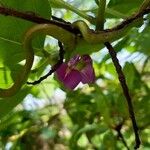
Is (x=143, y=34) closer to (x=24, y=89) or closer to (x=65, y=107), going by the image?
(x=24, y=89)

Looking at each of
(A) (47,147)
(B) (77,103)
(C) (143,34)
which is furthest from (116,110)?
(A) (47,147)

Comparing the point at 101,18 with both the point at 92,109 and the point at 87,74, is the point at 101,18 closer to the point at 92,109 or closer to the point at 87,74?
the point at 87,74

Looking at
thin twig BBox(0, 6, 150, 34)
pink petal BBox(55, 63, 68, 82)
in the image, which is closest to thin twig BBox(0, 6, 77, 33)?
thin twig BBox(0, 6, 150, 34)

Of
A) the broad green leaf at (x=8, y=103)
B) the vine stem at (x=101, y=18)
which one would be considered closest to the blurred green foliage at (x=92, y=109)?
the broad green leaf at (x=8, y=103)

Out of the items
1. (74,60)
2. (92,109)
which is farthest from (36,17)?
(92,109)

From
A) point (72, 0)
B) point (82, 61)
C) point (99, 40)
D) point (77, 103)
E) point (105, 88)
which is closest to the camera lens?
point (99, 40)

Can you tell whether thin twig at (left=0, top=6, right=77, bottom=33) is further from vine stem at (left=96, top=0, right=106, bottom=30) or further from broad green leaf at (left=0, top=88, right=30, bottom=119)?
broad green leaf at (left=0, top=88, right=30, bottom=119)

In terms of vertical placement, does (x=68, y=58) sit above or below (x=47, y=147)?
below
